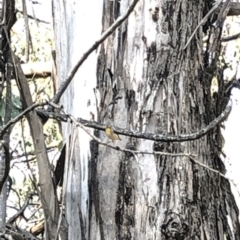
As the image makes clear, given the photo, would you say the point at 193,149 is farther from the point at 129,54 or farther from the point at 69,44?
the point at 69,44

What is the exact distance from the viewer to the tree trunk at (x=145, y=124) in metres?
0.96

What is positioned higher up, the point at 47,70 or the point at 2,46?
the point at 47,70

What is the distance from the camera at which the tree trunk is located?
0.96 metres

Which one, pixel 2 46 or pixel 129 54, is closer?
pixel 2 46

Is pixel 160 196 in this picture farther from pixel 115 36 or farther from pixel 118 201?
pixel 115 36

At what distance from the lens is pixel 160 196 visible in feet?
3.14

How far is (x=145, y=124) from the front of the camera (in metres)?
1.01

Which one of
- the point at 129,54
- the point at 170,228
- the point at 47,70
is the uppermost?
the point at 47,70

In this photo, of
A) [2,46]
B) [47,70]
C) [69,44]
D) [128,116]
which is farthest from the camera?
[47,70]

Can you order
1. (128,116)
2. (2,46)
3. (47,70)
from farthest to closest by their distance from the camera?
(47,70) < (128,116) < (2,46)

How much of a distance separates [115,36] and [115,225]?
0.37 metres

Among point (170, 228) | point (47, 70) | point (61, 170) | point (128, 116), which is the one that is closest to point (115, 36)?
point (128, 116)

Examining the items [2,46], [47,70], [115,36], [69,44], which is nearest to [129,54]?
[115,36]

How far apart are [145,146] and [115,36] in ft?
0.77
